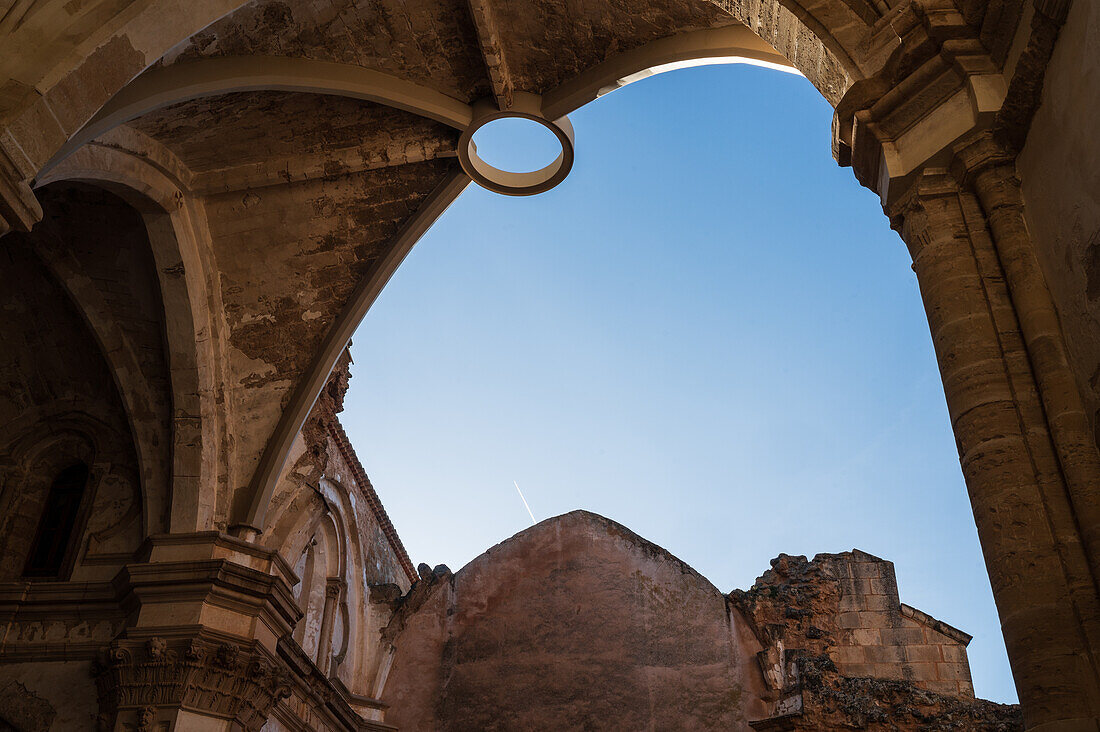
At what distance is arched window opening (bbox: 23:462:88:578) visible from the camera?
752 centimetres

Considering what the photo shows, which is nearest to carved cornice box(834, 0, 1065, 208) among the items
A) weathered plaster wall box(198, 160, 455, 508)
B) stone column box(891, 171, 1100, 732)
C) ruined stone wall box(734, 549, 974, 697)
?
stone column box(891, 171, 1100, 732)

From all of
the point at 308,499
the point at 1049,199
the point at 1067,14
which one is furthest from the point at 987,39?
the point at 308,499

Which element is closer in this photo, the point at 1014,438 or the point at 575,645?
the point at 1014,438

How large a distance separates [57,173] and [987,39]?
520 cm

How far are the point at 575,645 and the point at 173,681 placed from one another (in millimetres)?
6554

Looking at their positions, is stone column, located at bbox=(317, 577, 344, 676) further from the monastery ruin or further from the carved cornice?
the carved cornice

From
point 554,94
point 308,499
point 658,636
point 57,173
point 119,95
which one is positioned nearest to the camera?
point 119,95

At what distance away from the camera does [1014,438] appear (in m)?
2.83

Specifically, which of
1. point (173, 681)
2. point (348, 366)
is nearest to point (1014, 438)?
point (173, 681)

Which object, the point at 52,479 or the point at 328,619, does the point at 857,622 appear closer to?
the point at 328,619

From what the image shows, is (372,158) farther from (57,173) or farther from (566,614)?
(566,614)

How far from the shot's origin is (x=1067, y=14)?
9.14ft

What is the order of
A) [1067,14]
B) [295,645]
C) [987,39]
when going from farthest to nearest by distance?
[295,645] → [987,39] → [1067,14]

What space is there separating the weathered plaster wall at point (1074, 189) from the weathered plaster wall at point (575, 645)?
924 cm
